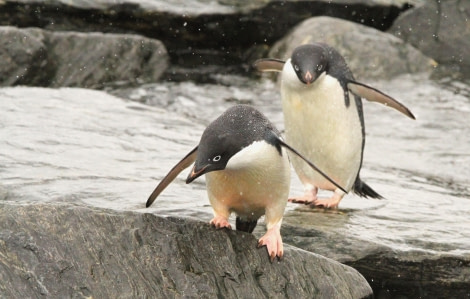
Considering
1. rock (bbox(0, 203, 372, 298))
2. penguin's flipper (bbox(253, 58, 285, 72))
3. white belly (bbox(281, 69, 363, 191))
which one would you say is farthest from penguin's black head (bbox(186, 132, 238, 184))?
penguin's flipper (bbox(253, 58, 285, 72))

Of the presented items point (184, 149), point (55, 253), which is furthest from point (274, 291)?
point (184, 149)

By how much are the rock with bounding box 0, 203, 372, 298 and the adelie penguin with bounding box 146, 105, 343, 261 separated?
11cm

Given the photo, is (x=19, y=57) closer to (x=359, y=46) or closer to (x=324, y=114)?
(x=359, y=46)

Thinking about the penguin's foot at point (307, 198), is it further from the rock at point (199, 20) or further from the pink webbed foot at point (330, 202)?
the rock at point (199, 20)

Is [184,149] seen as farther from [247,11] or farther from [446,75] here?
[446,75]

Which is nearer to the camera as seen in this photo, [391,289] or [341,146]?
[391,289]

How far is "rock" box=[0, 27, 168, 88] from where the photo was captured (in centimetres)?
1005

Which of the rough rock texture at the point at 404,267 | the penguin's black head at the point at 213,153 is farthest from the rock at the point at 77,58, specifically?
the penguin's black head at the point at 213,153

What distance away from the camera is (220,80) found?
1183cm

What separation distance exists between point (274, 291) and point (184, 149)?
262 centimetres

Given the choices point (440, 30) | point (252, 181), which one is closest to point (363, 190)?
point (252, 181)

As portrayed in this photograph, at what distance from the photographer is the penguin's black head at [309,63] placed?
543 cm

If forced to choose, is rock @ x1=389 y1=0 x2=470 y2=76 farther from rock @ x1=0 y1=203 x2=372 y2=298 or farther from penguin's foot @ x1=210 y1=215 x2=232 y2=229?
penguin's foot @ x1=210 y1=215 x2=232 y2=229

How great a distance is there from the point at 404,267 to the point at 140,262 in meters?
1.62
